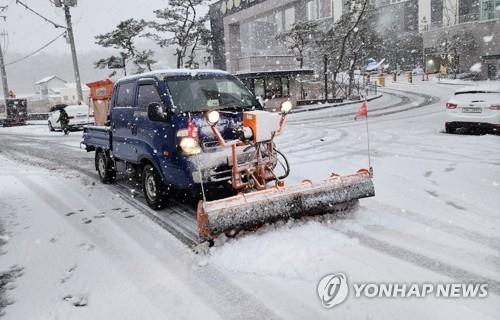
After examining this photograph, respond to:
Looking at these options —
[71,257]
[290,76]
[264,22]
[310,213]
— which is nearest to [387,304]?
[310,213]

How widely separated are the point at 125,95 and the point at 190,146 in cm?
249

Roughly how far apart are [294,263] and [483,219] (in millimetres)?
2734

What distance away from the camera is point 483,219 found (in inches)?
205

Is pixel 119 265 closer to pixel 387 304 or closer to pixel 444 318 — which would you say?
pixel 387 304

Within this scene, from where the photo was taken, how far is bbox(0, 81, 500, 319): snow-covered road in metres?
3.55

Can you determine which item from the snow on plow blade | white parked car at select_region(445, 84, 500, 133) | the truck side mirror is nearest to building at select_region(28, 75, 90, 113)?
white parked car at select_region(445, 84, 500, 133)

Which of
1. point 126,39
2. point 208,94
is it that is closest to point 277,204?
point 208,94

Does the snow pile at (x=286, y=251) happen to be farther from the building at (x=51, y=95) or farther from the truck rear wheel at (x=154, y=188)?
the building at (x=51, y=95)

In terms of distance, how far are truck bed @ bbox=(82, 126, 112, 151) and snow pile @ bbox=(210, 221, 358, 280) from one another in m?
4.24

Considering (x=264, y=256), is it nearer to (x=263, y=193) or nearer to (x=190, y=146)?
(x=263, y=193)

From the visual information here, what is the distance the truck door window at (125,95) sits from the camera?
22.4 feet

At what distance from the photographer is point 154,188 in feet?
20.5

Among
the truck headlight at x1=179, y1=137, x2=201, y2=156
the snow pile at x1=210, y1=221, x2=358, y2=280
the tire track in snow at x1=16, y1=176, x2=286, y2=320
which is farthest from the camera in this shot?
the truck headlight at x1=179, y1=137, x2=201, y2=156

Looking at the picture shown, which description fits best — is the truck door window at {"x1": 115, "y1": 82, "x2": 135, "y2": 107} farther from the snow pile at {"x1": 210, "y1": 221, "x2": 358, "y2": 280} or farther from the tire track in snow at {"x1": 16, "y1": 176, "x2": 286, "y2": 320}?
the tire track in snow at {"x1": 16, "y1": 176, "x2": 286, "y2": 320}
